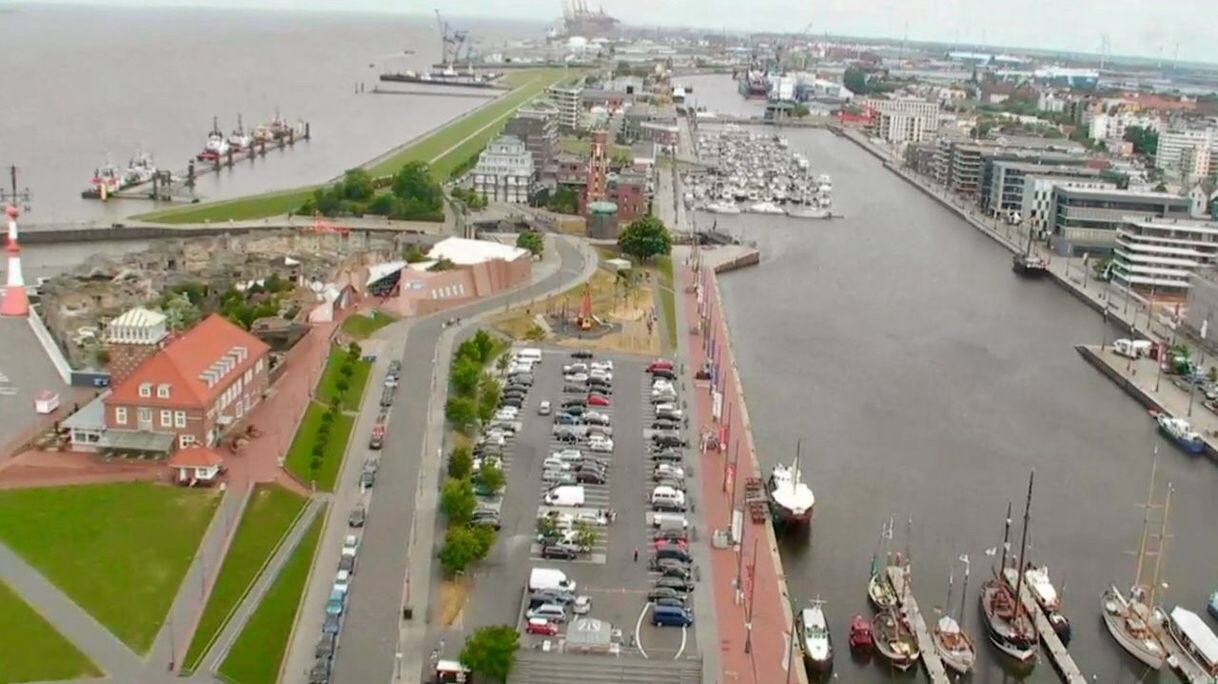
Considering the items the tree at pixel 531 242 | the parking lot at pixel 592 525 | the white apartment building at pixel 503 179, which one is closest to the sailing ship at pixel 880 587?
the parking lot at pixel 592 525

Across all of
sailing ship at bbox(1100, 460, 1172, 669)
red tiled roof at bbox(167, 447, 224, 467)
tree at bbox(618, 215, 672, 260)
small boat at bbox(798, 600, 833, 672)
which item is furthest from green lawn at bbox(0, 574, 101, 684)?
tree at bbox(618, 215, 672, 260)

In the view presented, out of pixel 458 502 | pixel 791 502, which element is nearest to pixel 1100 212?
pixel 791 502

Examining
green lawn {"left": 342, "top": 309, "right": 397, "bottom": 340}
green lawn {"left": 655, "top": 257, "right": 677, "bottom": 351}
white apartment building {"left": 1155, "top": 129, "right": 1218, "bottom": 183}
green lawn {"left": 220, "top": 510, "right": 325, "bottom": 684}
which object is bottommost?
Result: green lawn {"left": 220, "top": 510, "right": 325, "bottom": 684}

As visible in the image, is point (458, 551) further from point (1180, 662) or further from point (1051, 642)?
point (1180, 662)

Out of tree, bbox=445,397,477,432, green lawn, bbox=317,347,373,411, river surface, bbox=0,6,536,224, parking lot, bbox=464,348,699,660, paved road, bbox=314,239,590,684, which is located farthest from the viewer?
river surface, bbox=0,6,536,224

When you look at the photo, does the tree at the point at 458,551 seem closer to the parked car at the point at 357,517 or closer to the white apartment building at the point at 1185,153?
the parked car at the point at 357,517

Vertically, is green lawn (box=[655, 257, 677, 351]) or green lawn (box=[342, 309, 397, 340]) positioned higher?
green lawn (box=[342, 309, 397, 340])

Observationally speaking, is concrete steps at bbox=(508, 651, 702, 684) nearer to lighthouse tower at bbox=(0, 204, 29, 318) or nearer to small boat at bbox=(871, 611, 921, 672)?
small boat at bbox=(871, 611, 921, 672)

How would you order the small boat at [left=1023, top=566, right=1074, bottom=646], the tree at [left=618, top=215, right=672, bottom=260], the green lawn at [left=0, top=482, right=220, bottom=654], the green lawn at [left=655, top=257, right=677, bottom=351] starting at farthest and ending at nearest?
the tree at [left=618, top=215, right=672, bottom=260]
the green lawn at [left=655, top=257, right=677, bottom=351]
the small boat at [left=1023, top=566, right=1074, bottom=646]
the green lawn at [left=0, top=482, right=220, bottom=654]
